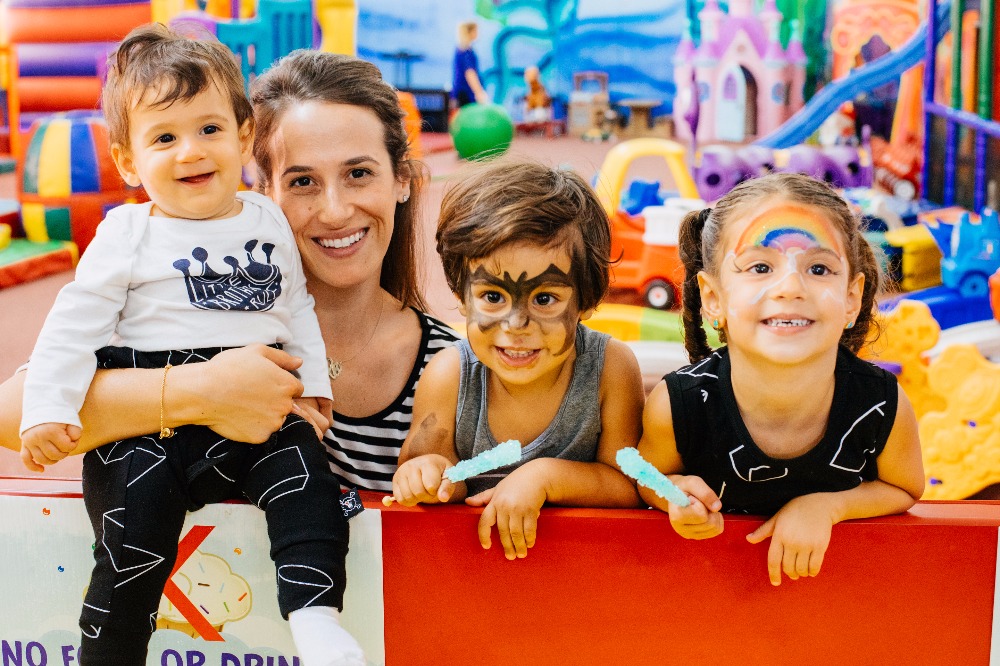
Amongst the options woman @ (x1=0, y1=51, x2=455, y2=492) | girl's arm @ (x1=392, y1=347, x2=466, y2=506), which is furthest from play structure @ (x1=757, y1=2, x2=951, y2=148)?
girl's arm @ (x1=392, y1=347, x2=466, y2=506)

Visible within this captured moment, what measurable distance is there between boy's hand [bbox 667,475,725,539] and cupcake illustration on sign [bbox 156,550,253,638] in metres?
0.55

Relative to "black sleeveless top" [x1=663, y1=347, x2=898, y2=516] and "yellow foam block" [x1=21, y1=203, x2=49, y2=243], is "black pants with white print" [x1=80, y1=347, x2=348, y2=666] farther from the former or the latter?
"yellow foam block" [x1=21, y1=203, x2=49, y2=243]

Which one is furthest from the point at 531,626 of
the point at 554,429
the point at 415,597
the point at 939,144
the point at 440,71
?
the point at 440,71

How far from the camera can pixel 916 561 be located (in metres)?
1.22

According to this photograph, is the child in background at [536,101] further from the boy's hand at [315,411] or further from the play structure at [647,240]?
the boy's hand at [315,411]


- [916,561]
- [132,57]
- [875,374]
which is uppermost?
[132,57]

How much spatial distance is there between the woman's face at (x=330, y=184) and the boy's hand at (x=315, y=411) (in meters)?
0.22

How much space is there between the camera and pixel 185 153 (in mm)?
1344

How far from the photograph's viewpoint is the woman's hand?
126 centimetres

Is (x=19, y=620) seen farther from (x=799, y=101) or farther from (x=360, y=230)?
(x=799, y=101)

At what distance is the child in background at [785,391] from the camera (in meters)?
1.25

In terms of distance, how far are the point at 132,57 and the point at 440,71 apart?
1105 cm

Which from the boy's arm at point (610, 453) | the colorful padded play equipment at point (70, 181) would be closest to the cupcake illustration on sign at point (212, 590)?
the boy's arm at point (610, 453)

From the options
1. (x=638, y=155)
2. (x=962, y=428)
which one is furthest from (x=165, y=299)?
(x=638, y=155)
